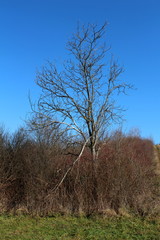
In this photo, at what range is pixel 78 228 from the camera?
23.8 feet

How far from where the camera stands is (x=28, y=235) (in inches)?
262

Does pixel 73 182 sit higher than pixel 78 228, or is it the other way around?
pixel 73 182

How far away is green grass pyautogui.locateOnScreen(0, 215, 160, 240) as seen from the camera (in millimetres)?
6441

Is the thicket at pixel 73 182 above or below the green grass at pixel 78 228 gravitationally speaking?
above

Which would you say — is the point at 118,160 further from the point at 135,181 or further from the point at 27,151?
the point at 27,151

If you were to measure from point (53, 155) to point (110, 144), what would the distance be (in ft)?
8.71

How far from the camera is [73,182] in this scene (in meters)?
9.99

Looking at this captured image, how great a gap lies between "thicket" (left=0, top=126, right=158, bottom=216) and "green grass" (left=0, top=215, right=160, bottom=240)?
819 mm

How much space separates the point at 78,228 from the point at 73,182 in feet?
9.21

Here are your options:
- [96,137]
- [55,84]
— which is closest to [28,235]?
[96,137]

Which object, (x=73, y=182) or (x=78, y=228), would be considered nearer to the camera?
(x=78, y=228)

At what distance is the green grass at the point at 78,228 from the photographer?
6.44m

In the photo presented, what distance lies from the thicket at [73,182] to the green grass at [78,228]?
819mm

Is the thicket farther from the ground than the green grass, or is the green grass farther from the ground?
the thicket
